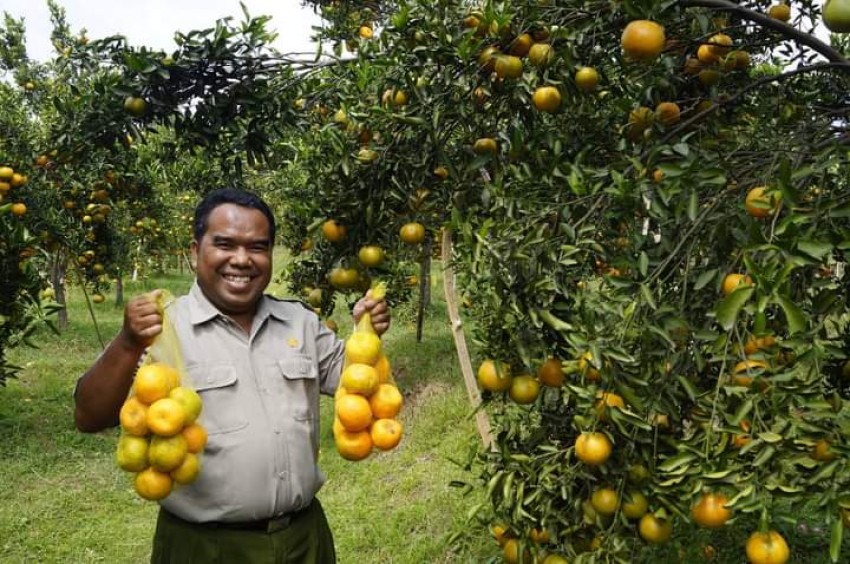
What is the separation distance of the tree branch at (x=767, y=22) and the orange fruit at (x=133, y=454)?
6.02ft

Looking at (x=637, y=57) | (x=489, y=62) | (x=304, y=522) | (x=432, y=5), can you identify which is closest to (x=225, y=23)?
(x=432, y=5)

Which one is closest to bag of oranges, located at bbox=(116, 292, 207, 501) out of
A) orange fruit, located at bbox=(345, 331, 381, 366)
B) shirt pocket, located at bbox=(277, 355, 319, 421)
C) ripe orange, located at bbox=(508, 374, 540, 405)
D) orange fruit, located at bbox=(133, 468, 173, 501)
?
orange fruit, located at bbox=(133, 468, 173, 501)

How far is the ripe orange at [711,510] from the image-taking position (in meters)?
1.57

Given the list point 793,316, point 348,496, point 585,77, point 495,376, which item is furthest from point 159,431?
point 348,496

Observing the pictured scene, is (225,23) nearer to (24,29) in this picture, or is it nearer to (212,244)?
(212,244)

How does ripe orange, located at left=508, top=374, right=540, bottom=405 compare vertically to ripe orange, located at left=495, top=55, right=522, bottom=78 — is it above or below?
below

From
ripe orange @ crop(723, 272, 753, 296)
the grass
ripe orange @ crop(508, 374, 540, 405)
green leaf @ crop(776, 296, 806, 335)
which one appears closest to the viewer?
green leaf @ crop(776, 296, 806, 335)

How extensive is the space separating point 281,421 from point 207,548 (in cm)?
36

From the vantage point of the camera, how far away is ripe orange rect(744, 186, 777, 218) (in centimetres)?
163

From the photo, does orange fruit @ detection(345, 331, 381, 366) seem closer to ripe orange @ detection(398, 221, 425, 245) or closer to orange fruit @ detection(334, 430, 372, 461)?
orange fruit @ detection(334, 430, 372, 461)

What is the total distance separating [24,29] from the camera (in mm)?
11391

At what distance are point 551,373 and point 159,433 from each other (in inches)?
38.9

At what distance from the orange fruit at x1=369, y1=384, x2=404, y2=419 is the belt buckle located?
1.21ft

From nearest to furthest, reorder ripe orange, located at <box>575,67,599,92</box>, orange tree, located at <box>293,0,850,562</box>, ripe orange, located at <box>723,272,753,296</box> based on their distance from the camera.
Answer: orange tree, located at <box>293,0,850,562</box>
ripe orange, located at <box>723,272,753,296</box>
ripe orange, located at <box>575,67,599,92</box>
